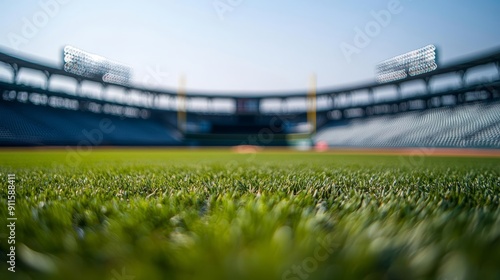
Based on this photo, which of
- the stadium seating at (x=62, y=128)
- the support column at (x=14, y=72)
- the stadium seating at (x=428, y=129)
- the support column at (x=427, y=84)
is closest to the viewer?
the stadium seating at (x=428, y=129)

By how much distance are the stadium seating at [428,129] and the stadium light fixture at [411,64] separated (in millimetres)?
5513

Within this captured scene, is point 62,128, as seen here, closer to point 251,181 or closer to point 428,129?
point 251,181

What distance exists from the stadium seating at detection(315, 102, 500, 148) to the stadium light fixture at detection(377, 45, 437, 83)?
551 cm

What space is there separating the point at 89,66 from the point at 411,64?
41798 millimetres

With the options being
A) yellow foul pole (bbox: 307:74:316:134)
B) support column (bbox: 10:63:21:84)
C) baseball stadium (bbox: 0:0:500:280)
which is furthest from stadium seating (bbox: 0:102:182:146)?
yellow foul pole (bbox: 307:74:316:134)

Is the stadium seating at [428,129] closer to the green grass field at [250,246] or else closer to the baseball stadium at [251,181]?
the baseball stadium at [251,181]

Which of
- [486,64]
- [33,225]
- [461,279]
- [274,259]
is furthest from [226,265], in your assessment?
[486,64]

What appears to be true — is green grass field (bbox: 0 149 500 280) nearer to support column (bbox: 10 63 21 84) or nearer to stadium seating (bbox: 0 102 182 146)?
stadium seating (bbox: 0 102 182 146)

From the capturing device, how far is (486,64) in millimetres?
23500

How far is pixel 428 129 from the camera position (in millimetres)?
26531

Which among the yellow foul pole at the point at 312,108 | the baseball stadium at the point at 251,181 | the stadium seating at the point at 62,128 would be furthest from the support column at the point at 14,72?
the yellow foul pole at the point at 312,108

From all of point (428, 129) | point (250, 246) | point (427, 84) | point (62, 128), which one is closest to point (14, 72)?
point (62, 128)

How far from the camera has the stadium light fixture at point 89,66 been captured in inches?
1280

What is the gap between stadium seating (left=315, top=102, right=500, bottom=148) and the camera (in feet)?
71.9
